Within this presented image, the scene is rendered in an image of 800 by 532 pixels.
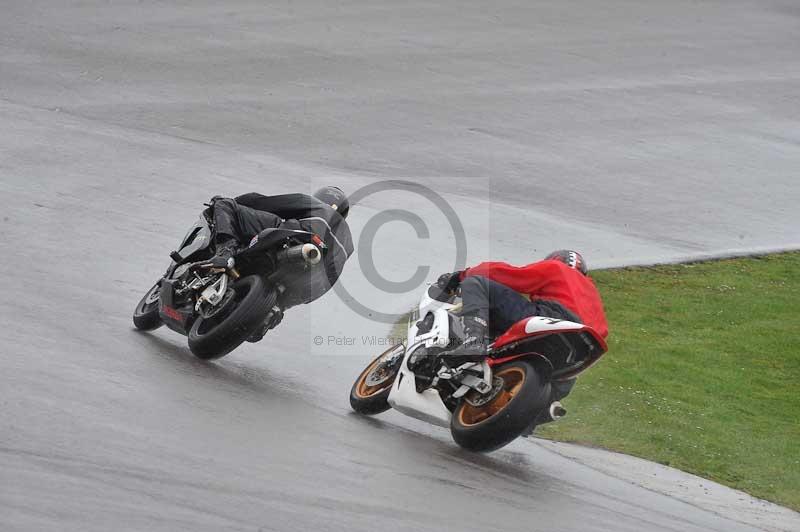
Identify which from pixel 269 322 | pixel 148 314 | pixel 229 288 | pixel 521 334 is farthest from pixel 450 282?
pixel 148 314

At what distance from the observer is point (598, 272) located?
14.9 m

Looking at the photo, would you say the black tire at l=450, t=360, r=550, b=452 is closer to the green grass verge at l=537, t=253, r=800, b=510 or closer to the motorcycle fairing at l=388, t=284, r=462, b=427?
the motorcycle fairing at l=388, t=284, r=462, b=427

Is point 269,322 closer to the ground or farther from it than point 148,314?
farther from it

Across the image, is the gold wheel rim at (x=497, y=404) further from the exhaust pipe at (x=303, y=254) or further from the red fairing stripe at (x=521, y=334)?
the exhaust pipe at (x=303, y=254)

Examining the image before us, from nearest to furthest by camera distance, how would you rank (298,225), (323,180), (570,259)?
(570,259) → (298,225) → (323,180)

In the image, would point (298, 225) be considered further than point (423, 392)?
Yes

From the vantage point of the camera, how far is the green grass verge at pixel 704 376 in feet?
32.9

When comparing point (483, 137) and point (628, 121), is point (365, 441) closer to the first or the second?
point (483, 137)

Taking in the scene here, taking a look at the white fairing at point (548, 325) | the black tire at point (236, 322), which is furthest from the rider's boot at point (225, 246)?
the white fairing at point (548, 325)

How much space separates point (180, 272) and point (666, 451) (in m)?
4.24

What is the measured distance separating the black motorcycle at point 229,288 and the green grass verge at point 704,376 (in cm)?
257

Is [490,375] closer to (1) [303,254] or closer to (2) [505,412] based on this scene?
(2) [505,412]

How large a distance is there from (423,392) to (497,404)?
604 mm

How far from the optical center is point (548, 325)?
820 cm
